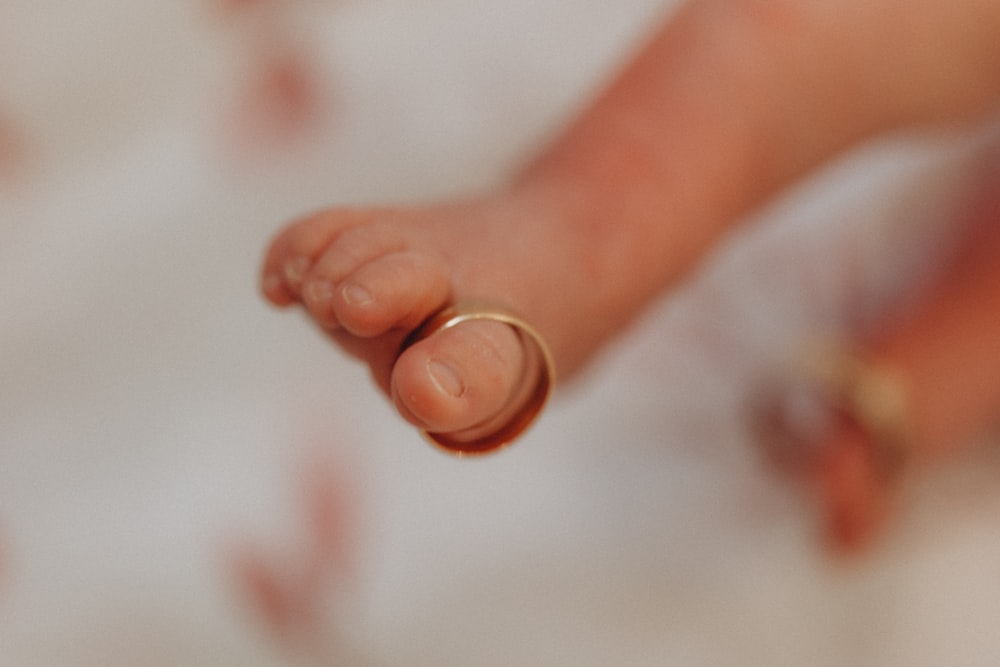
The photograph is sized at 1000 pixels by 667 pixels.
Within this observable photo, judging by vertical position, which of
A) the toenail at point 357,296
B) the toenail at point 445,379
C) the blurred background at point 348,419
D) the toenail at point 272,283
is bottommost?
the toenail at point 445,379

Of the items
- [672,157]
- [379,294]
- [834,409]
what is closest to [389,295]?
[379,294]

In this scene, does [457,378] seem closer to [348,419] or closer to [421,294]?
[421,294]

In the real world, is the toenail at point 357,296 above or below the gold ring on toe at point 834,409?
below

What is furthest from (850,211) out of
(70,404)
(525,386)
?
(70,404)

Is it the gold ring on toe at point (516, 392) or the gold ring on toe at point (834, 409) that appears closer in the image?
the gold ring on toe at point (516, 392)

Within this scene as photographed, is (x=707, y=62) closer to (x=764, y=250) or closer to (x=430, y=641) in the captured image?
(x=764, y=250)

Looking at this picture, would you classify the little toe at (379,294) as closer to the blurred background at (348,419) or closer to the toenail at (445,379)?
the toenail at (445,379)

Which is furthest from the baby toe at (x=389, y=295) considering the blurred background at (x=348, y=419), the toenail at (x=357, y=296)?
the blurred background at (x=348, y=419)
